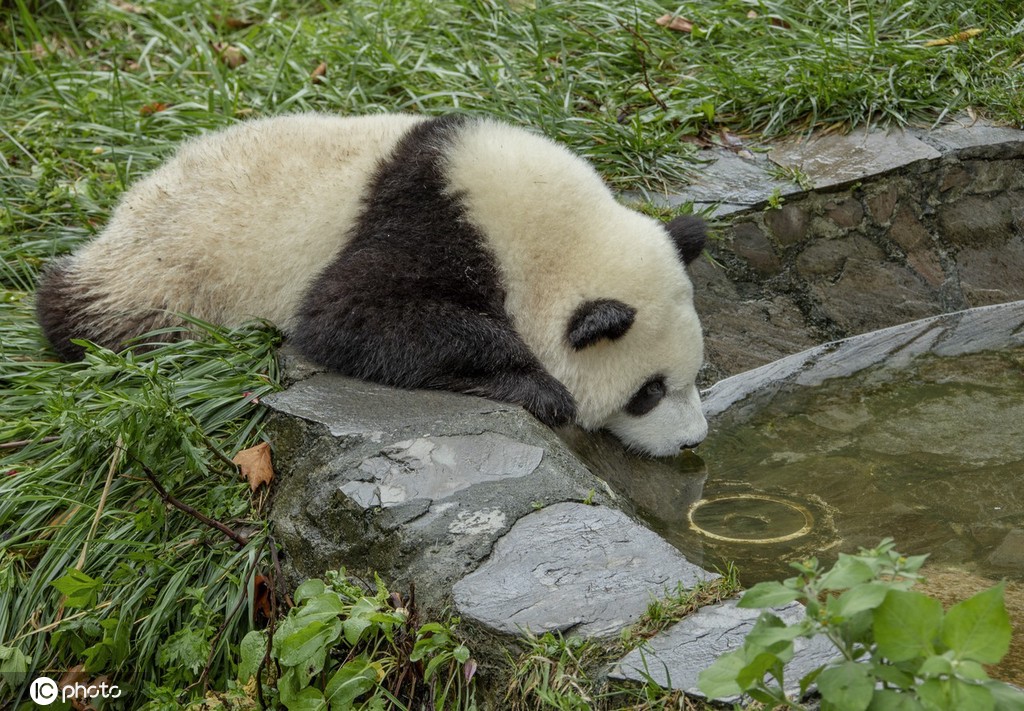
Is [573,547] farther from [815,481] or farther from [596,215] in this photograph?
[596,215]

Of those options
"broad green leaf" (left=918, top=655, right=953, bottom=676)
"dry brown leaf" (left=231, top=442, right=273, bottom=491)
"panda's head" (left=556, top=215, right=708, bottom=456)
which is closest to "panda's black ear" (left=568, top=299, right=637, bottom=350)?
"panda's head" (left=556, top=215, right=708, bottom=456)

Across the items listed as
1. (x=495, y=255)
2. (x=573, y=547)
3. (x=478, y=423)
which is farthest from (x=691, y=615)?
(x=495, y=255)

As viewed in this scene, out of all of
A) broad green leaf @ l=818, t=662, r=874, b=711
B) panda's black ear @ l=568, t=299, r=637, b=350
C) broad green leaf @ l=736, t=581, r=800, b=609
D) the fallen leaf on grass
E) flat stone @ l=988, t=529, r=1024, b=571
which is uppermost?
the fallen leaf on grass

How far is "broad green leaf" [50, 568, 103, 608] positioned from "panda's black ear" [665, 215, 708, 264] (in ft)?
7.90

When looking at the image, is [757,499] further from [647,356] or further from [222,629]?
[222,629]

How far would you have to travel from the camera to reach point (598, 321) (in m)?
3.64

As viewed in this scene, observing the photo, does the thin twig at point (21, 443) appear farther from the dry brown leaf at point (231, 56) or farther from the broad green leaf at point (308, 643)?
the dry brown leaf at point (231, 56)

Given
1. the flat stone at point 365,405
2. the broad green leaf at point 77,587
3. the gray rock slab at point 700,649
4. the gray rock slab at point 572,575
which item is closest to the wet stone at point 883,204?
the flat stone at point 365,405

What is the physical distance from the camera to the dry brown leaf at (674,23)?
608 cm

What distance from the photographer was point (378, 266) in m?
3.70

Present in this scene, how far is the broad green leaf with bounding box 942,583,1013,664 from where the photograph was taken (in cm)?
152

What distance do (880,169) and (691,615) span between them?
3365mm

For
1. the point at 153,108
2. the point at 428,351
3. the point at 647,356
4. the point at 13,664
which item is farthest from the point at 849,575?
the point at 153,108

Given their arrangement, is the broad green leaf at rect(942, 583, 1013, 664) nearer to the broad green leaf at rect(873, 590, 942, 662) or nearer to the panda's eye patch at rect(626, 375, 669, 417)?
the broad green leaf at rect(873, 590, 942, 662)
